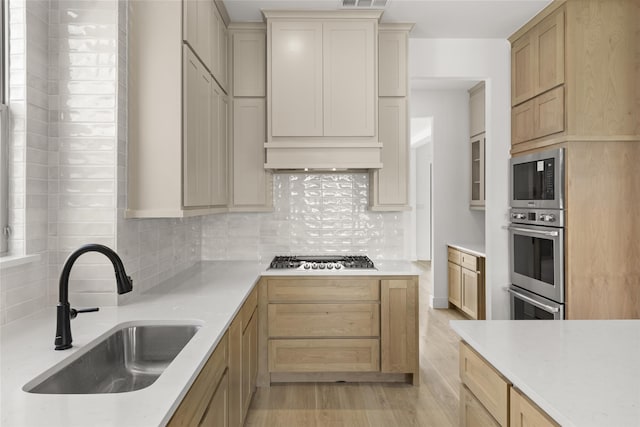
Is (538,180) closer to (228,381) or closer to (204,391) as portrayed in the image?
(228,381)

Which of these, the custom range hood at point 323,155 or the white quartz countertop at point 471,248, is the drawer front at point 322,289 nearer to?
the custom range hood at point 323,155

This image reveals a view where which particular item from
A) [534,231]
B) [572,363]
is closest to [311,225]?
[534,231]

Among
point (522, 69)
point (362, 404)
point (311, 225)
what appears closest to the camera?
point (362, 404)

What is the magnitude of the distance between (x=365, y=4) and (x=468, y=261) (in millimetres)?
2867

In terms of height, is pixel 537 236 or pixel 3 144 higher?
pixel 3 144

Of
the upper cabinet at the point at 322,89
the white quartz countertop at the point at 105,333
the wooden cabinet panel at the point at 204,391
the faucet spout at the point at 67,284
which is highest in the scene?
the upper cabinet at the point at 322,89

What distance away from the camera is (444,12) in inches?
129

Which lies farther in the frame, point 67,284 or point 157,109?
point 157,109

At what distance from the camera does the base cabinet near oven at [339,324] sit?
3166 millimetres

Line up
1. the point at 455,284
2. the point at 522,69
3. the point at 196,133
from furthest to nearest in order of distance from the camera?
1. the point at 455,284
2. the point at 522,69
3. the point at 196,133

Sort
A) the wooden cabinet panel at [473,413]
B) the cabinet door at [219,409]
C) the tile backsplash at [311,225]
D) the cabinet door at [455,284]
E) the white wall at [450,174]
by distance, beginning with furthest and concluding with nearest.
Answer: the white wall at [450,174], the cabinet door at [455,284], the tile backsplash at [311,225], the cabinet door at [219,409], the wooden cabinet panel at [473,413]

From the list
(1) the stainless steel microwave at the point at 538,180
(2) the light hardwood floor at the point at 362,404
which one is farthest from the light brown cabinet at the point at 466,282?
(2) the light hardwood floor at the point at 362,404

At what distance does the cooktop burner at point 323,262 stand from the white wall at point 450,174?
2.18m

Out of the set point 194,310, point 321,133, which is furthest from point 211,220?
point 194,310
